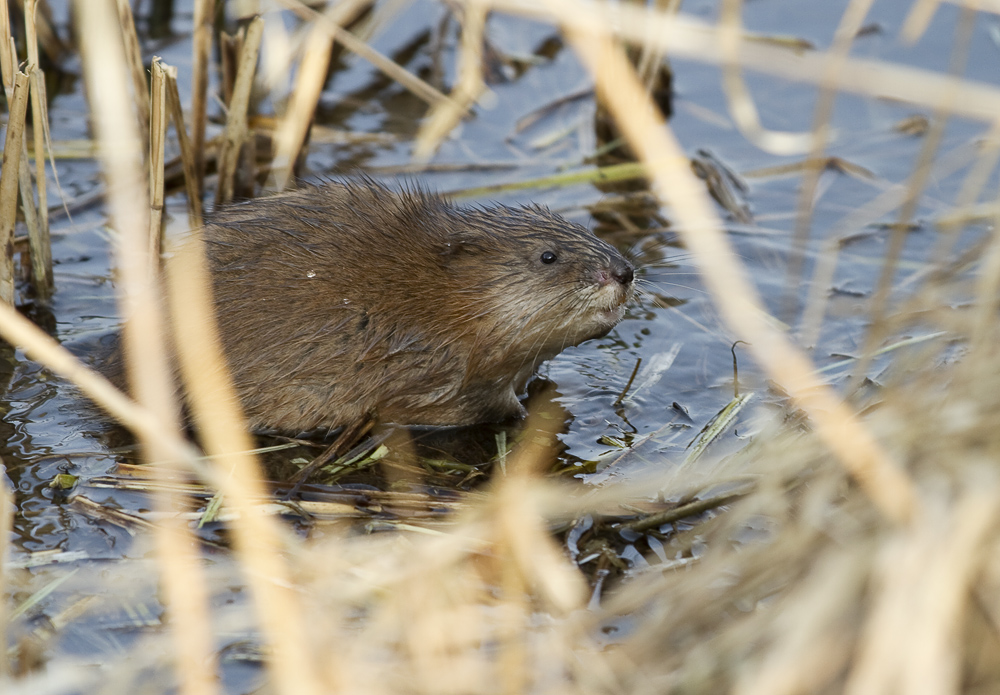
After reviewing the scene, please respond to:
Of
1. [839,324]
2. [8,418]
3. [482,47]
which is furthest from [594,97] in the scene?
[8,418]

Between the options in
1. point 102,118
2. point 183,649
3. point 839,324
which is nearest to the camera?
point 183,649

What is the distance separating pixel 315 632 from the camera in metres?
2.61

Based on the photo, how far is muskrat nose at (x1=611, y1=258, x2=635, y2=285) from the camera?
404cm

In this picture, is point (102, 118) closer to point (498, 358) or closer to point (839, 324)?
point (498, 358)

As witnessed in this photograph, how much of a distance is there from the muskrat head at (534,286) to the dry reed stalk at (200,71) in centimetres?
157

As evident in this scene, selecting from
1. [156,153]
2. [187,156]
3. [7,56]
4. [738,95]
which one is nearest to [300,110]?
[187,156]

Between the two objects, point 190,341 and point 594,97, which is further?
point 594,97

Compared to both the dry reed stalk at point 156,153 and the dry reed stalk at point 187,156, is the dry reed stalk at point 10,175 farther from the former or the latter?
the dry reed stalk at point 187,156

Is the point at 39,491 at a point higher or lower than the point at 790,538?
lower

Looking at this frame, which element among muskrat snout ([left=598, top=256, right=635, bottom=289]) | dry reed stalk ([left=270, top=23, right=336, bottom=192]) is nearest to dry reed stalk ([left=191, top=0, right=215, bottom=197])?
dry reed stalk ([left=270, top=23, right=336, bottom=192])

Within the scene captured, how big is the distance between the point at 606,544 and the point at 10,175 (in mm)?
2400

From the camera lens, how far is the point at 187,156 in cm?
487

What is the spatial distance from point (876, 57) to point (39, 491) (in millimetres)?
5076

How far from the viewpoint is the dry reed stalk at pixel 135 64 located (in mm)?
4473
